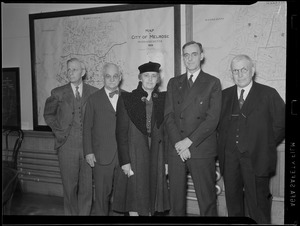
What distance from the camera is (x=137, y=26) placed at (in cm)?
190

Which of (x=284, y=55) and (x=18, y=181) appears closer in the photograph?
(x=284, y=55)

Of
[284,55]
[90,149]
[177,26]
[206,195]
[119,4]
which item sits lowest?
[206,195]

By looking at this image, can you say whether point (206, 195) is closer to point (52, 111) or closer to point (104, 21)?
point (52, 111)

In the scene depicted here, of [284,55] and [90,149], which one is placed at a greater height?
[284,55]

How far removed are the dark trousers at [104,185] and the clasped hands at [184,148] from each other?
0.39 m

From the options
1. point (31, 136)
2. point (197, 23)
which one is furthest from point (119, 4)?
point (31, 136)

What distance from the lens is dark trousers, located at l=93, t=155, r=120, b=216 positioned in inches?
75.4

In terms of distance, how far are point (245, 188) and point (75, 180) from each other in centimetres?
97

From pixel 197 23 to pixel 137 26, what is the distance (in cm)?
34

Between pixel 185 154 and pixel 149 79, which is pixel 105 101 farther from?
pixel 185 154

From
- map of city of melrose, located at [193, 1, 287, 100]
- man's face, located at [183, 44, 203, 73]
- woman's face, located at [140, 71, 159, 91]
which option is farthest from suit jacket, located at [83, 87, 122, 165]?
map of city of melrose, located at [193, 1, 287, 100]

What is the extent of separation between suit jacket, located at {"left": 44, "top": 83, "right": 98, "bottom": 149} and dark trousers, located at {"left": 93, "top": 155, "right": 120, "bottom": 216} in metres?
0.27

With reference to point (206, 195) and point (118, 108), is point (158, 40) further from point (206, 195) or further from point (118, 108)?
point (206, 195)

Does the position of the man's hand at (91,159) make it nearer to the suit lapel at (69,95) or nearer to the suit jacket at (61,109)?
the suit jacket at (61,109)
